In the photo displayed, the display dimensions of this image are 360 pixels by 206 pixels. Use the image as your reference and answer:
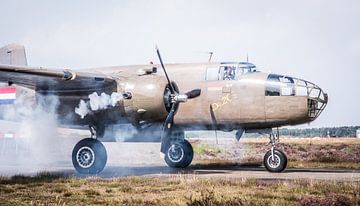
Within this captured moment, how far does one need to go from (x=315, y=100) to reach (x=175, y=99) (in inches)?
219

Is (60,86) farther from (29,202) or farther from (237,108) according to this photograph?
(29,202)

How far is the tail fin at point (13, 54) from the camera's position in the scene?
24984 millimetres

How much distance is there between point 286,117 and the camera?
17.1 metres

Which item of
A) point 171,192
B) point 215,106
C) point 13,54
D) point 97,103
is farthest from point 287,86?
point 13,54

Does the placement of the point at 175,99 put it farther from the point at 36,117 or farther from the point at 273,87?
the point at 36,117

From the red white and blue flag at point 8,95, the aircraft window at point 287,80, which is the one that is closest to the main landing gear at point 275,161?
the aircraft window at point 287,80

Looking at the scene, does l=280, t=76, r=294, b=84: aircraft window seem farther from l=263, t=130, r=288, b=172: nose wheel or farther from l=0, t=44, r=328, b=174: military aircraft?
l=263, t=130, r=288, b=172: nose wheel

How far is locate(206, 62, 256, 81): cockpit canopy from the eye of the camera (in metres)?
18.4

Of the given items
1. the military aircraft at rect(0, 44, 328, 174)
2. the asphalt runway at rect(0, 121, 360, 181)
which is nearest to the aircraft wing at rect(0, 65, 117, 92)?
the military aircraft at rect(0, 44, 328, 174)

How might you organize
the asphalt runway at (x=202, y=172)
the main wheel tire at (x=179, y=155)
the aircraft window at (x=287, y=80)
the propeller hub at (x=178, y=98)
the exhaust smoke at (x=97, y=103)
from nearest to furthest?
the asphalt runway at (x=202, y=172) < the aircraft window at (x=287, y=80) < the exhaust smoke at (x=97, y=103) < the propeller hub at (x=178, y=98) < the main wheel tire at (x=179, y=155)

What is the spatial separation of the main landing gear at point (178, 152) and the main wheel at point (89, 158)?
3866mm

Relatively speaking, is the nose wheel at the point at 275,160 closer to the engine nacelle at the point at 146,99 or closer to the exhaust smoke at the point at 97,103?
the engine nacelle at the point at 146,99

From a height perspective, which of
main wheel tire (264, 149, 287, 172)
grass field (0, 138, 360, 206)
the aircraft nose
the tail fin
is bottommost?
grass field (0, 138, 360, 206)

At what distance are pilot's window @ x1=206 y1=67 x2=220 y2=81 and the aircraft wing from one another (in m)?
4.12
